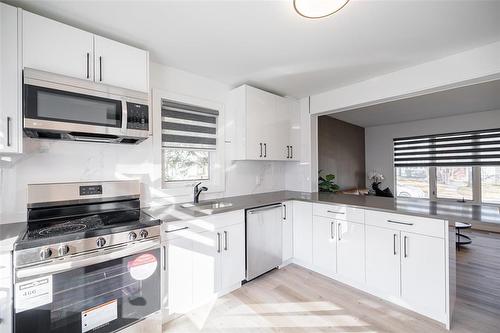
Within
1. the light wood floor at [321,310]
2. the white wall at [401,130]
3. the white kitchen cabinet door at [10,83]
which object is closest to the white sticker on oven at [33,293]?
the white kitchen cabinet door at [10,83]

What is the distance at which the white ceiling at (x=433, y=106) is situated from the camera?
3.37 meters

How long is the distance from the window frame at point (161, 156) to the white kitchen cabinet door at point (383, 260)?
173cm

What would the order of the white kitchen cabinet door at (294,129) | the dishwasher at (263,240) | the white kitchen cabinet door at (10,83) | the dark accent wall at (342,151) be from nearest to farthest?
the white kitchen cabinet door at (10,83) → the dishwasher at (263,240) → the white kitchen cabinet door at (294,129) → the dark accent wall at (342,151)

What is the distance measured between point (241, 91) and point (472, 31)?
2100 mm

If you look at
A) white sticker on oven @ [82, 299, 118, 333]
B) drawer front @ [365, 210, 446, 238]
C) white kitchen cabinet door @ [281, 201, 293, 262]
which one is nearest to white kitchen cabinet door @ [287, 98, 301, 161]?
white kitchen cabinet door @ [281, 201, 293, 262]

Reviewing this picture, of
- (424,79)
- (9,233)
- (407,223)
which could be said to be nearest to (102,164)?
(9,233)

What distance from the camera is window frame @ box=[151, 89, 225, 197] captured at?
7.32 feet

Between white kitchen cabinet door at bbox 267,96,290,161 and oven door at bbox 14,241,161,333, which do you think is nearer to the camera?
oven door at bbox 14,241,161,333

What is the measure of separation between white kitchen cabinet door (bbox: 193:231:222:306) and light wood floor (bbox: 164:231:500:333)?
0.14m

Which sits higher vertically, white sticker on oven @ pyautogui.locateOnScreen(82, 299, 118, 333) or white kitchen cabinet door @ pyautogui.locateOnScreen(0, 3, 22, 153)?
white kitchen cabinet door @ pyautogui.locateOnScreen(0, 3, 22, 153)

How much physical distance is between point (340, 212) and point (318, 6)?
6.31ft

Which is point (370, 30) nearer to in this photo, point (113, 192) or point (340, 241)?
point (340, 241)

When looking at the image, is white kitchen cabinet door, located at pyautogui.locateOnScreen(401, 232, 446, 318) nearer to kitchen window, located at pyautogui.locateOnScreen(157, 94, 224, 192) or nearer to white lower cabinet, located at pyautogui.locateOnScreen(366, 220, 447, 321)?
white lower cabinet, located at pyautogui.locateOnScreen(366, 220, 447, 321)

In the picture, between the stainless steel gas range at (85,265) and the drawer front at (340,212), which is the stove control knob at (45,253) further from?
the drawer front at (340,212)
